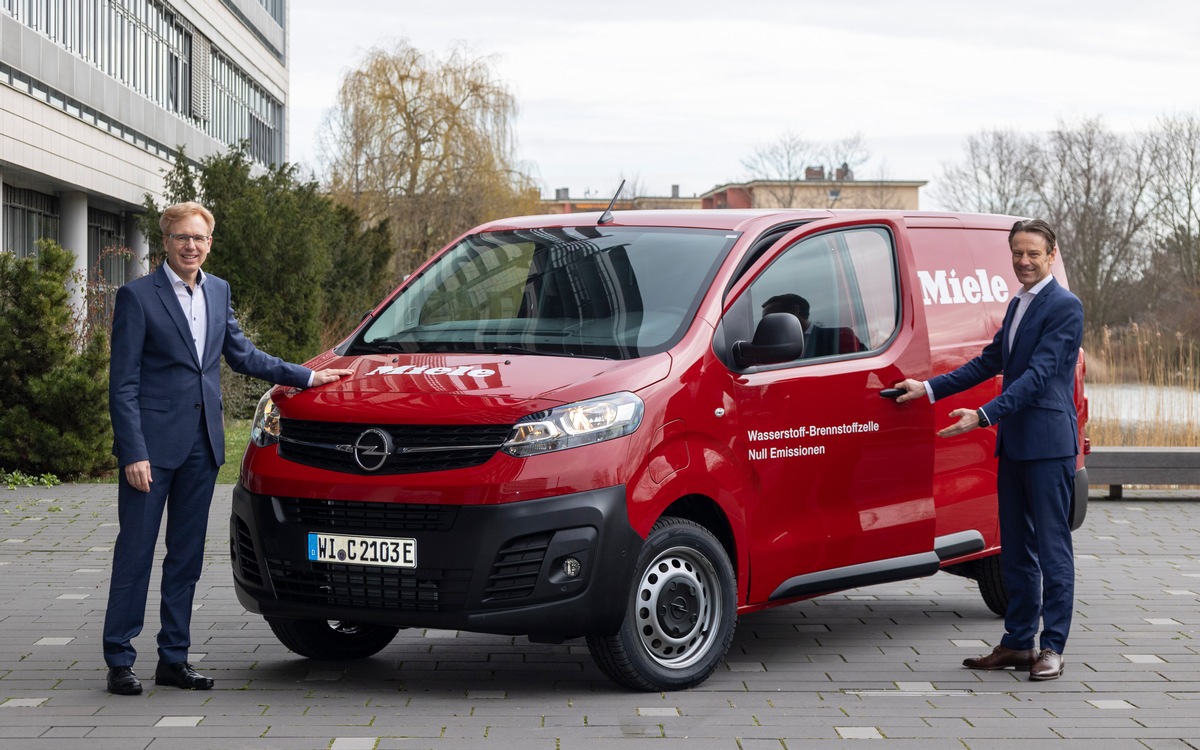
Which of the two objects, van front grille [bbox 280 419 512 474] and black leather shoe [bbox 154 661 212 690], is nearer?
van front grille [bbox 280 419 512 474]

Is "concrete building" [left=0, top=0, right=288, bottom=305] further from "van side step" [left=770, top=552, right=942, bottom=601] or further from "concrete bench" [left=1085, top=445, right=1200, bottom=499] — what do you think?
"van side step" [left=770, top=552, right=942, bottom=601]

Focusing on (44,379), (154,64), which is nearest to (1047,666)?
(44,379)

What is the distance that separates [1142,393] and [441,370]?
11805 mm

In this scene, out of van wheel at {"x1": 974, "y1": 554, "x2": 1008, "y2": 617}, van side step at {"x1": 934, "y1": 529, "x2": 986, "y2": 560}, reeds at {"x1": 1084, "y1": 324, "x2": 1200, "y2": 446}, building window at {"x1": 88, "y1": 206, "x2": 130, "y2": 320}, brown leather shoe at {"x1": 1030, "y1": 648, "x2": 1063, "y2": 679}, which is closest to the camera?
brown leather shoe at {"x1": 1030, "y1": 648, "x2": 1063, "y2": 679}

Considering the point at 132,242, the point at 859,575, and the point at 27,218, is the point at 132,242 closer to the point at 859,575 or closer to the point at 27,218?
the point at 27,218

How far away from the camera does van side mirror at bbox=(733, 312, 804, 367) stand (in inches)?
243

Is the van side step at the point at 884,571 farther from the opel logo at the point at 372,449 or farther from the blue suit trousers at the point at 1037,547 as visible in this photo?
the opel logo at the point at 372,449

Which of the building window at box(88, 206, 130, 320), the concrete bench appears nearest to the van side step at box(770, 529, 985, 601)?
the concrete bench

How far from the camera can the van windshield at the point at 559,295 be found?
6289 mm

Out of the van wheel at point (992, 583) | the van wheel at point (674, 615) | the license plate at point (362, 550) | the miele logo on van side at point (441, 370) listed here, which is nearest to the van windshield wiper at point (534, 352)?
the miele logo on van side at point (441, 370)

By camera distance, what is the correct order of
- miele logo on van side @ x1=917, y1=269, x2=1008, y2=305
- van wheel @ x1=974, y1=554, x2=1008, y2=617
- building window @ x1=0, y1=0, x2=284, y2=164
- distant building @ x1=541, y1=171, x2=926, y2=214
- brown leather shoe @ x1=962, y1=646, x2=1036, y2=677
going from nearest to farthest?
brown leather shoe @ x1=962, y1=646, x2=1036, y2=677 < miele logo on van side @ x1=917, y1=269, x2=1008, y2=305 < van wheel @ x1=974, y1=554, x2=1008, y2=617 < building window @ x1=0, y1=0, x2=284, y2=164 < distant building @ x1=541, y1=171, x2=926, y2=214

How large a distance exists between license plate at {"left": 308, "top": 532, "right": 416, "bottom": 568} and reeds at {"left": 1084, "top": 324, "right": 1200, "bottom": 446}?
11189 mm

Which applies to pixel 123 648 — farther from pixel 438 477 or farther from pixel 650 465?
pixel 650 465

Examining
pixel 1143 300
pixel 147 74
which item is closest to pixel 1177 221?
pixel 1143 300
